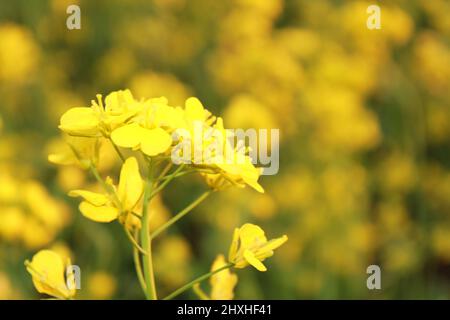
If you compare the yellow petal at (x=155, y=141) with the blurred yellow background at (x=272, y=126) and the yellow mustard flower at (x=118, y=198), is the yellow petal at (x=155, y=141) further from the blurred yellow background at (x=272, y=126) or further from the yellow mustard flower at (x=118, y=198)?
the blurred yellow background at (x=272, y=126)

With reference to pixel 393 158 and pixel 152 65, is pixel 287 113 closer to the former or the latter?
pixel 393 158

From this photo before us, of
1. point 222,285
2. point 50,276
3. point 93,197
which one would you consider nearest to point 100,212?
point 93,197

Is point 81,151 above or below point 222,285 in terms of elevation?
above

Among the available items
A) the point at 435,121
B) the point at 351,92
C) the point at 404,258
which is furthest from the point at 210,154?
the point at 435,121

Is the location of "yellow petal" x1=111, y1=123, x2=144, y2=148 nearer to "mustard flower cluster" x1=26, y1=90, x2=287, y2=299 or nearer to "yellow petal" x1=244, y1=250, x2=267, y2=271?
"mustard flower cluster" x1=26, y1=90, x2=287, y2=299

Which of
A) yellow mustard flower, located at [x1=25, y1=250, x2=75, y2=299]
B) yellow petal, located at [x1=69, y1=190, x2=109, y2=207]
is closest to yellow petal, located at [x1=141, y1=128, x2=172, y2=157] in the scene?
yellow petal, located at [x1=69, y1=190, x2=109, y2=207]

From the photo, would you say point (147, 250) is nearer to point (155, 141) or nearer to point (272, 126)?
point (155, 141)
